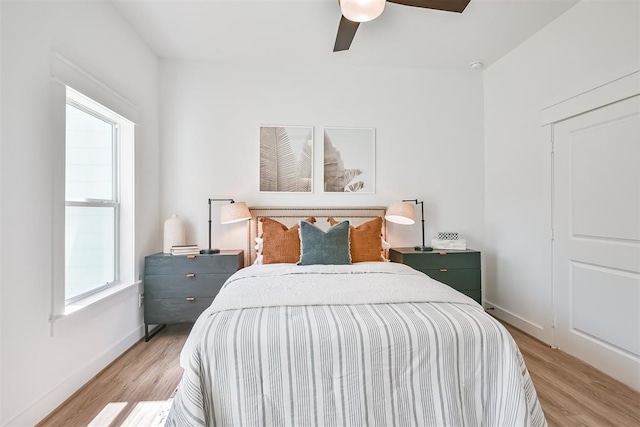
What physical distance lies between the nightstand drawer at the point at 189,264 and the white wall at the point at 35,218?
0.47 meters

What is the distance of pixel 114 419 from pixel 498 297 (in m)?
3.70

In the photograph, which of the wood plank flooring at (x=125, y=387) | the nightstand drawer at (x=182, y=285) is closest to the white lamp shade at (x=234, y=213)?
the nightstand drawer at (x=182, y=285)

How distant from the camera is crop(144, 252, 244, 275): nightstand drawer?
9.02 feet

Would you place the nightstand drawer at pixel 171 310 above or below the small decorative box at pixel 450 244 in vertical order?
below

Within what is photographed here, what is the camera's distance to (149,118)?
3.03 m

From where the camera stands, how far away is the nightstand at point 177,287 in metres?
2.75

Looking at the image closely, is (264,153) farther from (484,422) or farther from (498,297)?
(498,297)

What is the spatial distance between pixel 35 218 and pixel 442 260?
10.6 feet

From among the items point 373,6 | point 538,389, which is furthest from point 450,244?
point 373,6

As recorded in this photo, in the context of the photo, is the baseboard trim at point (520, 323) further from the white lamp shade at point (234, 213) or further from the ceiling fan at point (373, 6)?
the white lamp shade at point (234, 213)

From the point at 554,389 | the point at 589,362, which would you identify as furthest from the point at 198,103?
the point at 589,362

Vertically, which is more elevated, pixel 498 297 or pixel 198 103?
pixel 198 103

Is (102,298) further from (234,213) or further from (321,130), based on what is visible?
(321,130)

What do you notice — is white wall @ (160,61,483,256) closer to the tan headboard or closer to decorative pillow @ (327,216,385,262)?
the tan headboard
